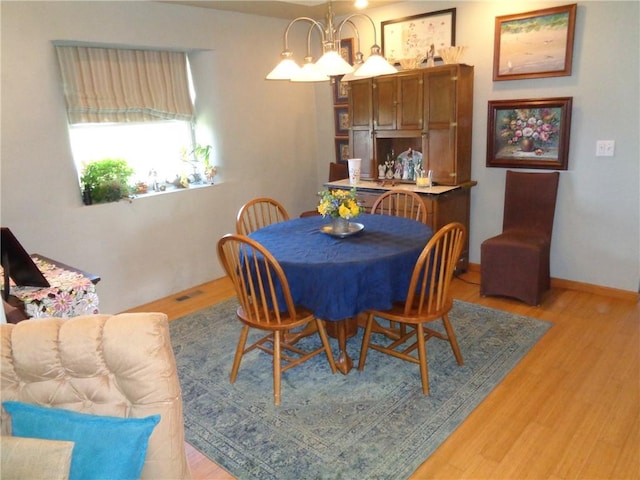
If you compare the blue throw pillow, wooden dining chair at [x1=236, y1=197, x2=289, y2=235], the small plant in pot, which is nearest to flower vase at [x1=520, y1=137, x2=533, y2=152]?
wooden dining chair at [x1=236, y1=197, x2=289, y2=235]

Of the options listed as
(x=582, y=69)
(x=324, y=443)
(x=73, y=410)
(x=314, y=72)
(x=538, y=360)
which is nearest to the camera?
(x=73, y=410)

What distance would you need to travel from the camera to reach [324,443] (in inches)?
87.1

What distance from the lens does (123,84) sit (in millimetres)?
3828

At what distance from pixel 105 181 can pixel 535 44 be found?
346 cm

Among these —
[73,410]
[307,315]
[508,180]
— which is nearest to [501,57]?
[508,180]

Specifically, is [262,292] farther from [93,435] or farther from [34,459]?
[34,459]

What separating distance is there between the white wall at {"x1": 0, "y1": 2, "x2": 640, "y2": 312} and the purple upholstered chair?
19 cm

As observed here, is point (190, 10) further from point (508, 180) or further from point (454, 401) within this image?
point (454, 401)

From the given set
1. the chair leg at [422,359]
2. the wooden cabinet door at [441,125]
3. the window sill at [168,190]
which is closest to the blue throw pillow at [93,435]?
the chair leg at [422,359]

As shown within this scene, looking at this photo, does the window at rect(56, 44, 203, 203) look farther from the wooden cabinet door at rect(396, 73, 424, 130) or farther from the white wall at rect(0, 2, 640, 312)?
the wooden cabinet door at rect(396, 73, 424, 130)

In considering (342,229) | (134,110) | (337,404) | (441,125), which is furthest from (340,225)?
(134,110)

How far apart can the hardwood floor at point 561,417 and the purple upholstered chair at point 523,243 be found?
0.33 meters

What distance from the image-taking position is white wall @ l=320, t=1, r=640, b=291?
3357mm

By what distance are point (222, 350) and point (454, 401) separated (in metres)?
1.50
